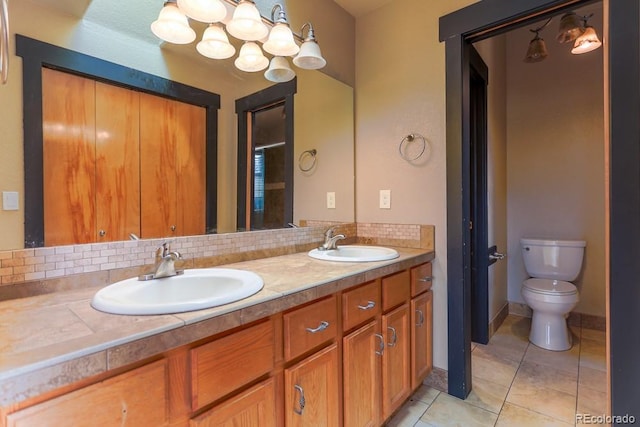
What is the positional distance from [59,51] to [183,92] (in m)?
0.40

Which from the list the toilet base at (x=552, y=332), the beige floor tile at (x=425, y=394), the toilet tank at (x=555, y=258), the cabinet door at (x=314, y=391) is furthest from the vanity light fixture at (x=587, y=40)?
the cabinet door at (x=314, y=391)

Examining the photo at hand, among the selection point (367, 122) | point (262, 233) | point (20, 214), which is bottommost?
point (262, 233)

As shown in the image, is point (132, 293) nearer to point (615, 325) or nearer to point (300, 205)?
point (300, 205)

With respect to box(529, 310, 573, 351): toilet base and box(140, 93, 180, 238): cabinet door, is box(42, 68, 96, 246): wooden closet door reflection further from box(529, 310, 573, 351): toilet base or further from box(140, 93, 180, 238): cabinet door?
box(529, 310, 573, 351): toilet base

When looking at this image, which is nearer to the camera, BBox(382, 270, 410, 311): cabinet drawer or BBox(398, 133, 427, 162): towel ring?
BBox(382, 270, 410, 311): cabinet drawer

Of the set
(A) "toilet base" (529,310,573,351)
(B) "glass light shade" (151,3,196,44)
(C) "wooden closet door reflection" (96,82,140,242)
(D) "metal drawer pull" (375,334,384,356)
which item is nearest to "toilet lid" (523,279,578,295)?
(A) "toilet base" (529,310,573,351)

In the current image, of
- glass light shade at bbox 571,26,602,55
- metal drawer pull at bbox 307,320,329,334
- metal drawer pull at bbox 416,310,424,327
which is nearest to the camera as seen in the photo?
metal drawer pull at bbox 307,320,329,334

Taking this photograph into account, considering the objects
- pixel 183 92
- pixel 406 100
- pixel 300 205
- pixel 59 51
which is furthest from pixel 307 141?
pixel 59 51

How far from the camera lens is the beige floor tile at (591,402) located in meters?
1.56

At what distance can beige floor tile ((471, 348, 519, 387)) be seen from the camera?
1875 mm

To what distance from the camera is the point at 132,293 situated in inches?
36.3

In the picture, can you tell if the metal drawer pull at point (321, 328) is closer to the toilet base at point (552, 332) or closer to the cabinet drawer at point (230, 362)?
the cabinet drawer at point (230, 362)

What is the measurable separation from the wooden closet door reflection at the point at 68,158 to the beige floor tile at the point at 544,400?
2.17 metres

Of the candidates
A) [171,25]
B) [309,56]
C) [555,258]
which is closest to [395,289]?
[309,56]
